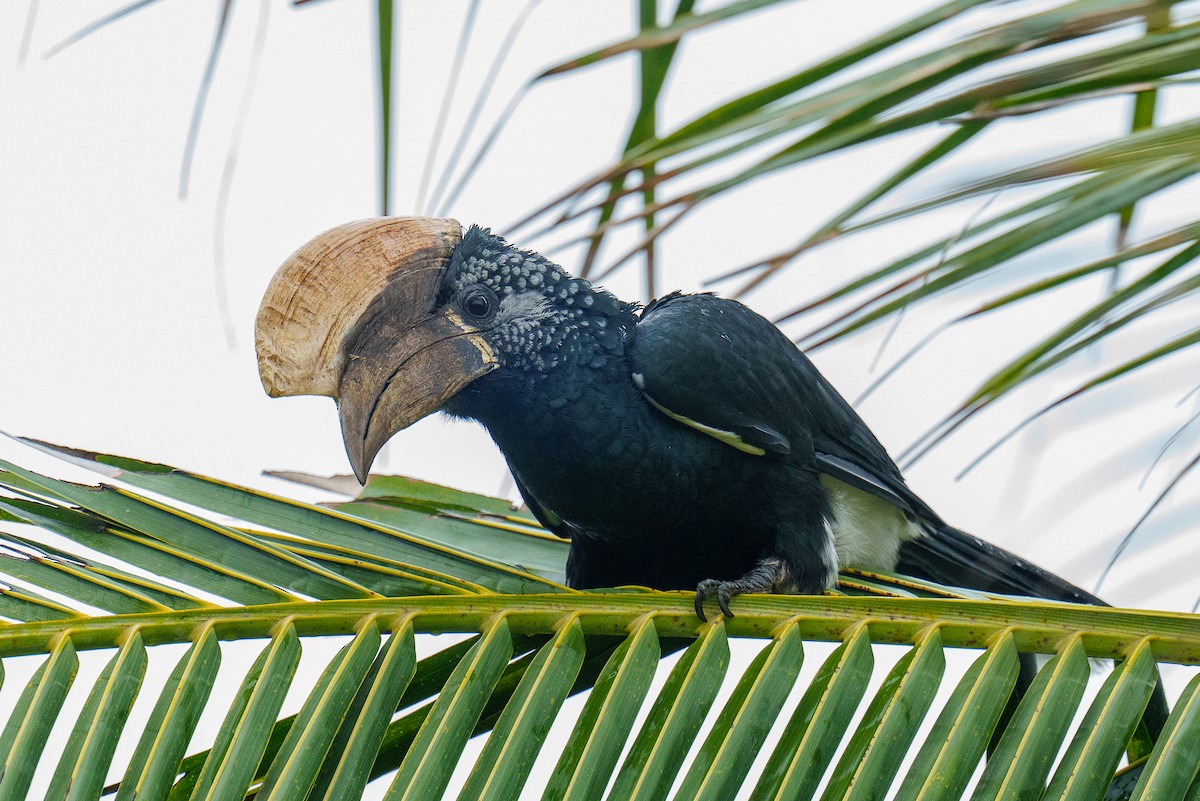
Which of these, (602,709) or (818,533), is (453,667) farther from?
(818,533)

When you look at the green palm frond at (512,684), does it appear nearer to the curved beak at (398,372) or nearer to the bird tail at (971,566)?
the curved beak at (398,372)

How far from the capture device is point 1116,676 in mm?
1101

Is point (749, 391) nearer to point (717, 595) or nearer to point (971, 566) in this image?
point (971, 566)

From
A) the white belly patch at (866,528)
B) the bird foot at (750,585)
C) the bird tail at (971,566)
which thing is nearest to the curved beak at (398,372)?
the bird foot at (750,585)

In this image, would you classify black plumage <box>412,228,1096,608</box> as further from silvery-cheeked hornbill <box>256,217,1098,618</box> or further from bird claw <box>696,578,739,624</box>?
bird claw <box>696,578,739,624</box>

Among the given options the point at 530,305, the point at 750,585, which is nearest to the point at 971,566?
the point at 750,585

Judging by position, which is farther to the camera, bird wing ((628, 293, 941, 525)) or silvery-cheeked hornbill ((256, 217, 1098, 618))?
bird wing ((628, 293, 941, 525))

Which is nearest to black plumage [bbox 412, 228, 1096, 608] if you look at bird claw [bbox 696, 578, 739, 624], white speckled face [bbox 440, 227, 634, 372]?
white speckled face [bbox 440, 227, 634, 372]

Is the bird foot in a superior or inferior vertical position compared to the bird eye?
inferior

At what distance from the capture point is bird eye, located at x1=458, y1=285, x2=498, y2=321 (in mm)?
1940

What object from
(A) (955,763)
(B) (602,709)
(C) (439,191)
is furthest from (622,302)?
(A) (955,763)

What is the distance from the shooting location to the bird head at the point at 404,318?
1495 mm

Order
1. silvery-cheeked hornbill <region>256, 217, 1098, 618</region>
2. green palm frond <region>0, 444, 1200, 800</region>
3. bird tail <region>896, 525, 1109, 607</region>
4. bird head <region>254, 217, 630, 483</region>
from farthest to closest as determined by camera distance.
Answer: bird tail <region>896, 525, 1109, 607</region>, silvery-cheeked hornbill <region>256, 217, 1098, 618</region>, bird head <region>254, 217, 630, 483</region>, green palm frond <region>0, 444, 1200, 800</region>

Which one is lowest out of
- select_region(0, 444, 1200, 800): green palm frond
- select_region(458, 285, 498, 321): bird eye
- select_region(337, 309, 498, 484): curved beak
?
select_region(0, 444, 1200, 800): green palm frond
